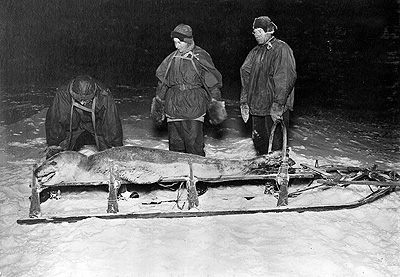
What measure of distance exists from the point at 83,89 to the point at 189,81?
4.16 ft

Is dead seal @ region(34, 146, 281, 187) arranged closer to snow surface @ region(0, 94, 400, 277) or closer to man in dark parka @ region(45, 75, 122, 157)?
snow surface @ region(0, 94, 400, 277)

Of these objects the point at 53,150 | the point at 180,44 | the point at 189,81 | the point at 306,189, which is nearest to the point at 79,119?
the point at 53,150

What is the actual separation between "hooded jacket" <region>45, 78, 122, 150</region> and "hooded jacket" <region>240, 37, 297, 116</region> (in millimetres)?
1756

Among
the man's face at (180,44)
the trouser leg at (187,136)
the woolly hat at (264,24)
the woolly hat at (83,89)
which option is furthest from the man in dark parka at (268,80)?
the woolly hat at (83,89)

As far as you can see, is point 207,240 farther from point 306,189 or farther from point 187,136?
point 187,136

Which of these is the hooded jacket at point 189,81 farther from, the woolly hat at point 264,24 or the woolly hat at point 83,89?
the woolly hat at point 83,89

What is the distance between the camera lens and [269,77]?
5.98m

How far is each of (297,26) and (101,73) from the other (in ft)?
24.0

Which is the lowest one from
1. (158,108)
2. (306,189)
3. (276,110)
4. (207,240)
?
(207,240)

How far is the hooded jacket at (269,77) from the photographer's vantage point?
5699mm

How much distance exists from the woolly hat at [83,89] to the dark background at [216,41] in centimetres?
589

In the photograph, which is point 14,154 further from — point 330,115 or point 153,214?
point 330,115

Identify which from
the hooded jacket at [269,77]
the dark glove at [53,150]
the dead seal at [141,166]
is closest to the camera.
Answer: the dead seal at [141,166]

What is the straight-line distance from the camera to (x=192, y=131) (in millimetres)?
5926
